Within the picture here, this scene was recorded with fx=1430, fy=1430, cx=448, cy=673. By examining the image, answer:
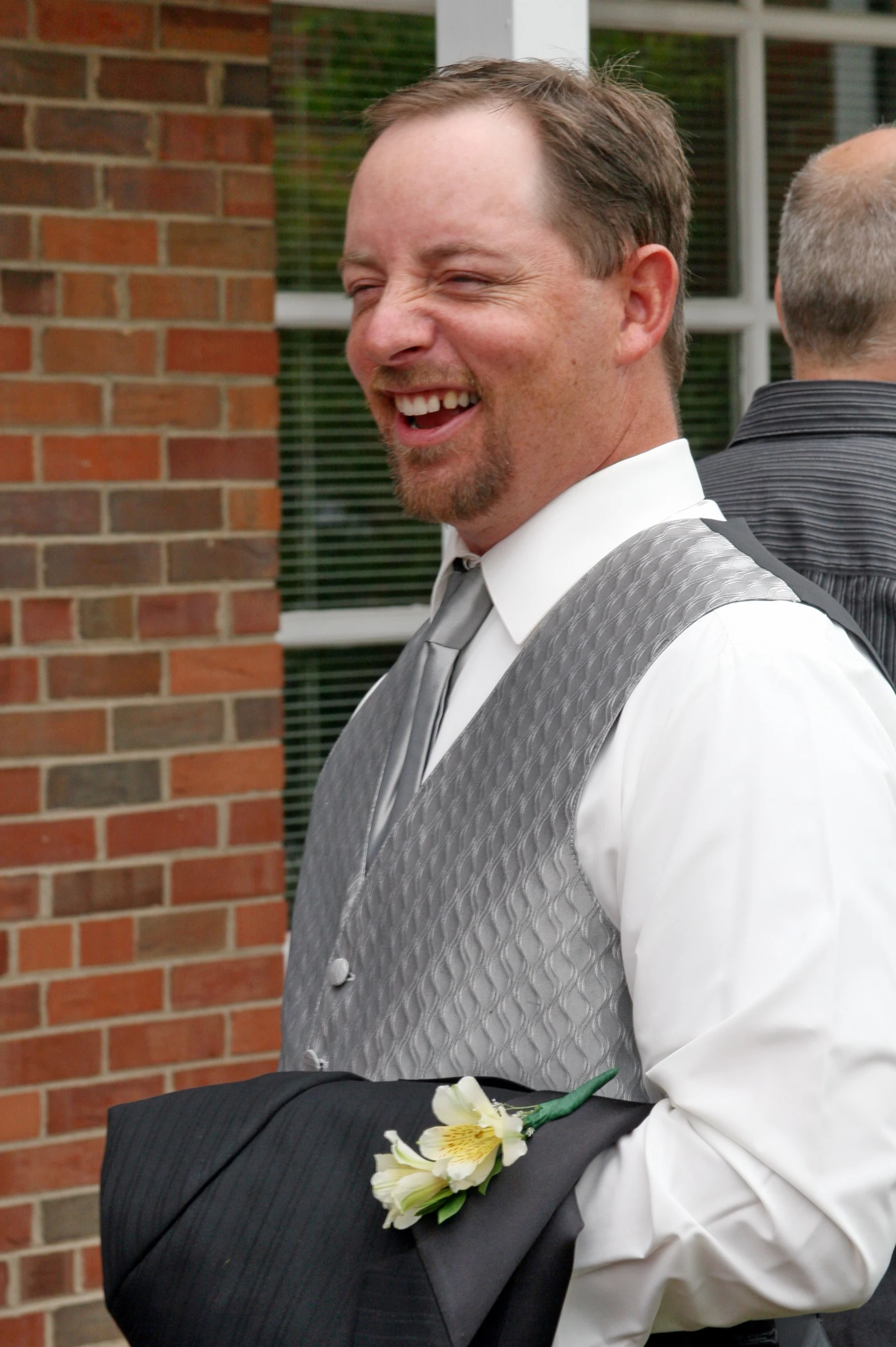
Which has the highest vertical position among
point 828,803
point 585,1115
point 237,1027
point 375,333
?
point 375,333

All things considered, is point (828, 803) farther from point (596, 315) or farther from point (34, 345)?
point (34, 345)

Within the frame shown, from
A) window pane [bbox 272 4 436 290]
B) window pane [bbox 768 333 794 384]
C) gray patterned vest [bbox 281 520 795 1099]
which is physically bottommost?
gray patterned vest [bbox 281 520 795 1099]

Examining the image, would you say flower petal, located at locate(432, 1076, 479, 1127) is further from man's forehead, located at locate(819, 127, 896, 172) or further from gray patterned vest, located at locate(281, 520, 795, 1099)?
man's forehead, located at locate(819, 127, 896, 172)

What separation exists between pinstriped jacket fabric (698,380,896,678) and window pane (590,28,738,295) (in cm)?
152

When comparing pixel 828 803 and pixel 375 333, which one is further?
pixel 375 333

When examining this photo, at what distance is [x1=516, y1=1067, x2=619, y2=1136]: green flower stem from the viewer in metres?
1.13

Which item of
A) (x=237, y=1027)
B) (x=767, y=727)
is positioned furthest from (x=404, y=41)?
(x=767, y=727)

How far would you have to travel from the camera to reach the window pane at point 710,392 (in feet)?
11.5

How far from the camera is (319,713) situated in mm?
3191

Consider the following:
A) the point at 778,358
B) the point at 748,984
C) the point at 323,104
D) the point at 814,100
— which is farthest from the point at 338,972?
the point at 814,100


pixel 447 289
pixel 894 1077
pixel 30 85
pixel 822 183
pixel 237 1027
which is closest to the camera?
pixel 894 1077

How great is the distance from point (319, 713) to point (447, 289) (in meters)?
1.86

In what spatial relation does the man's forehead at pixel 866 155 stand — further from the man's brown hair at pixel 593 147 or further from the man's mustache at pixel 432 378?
the man's mustache at pixel 432 378

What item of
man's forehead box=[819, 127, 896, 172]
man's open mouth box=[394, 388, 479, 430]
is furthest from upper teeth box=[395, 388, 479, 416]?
man's forehead box=[819, 127, 896, 172]
